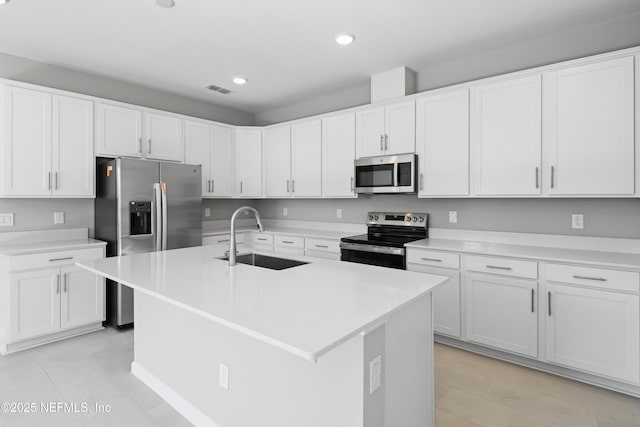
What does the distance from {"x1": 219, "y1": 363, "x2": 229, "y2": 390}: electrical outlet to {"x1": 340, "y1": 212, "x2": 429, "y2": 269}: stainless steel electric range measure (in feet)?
6.19

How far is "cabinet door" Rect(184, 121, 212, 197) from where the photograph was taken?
428cm

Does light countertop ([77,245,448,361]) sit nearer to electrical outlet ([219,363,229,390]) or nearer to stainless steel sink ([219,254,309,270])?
stainless steel sink ([219,254,309,270])

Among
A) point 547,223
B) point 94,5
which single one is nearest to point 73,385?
point 94,5

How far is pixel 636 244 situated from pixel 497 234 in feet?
3.17

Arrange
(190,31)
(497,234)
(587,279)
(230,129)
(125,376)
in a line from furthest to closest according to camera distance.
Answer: (230,129) < (497,234) < (190,31) < (125,376) < (587,279)

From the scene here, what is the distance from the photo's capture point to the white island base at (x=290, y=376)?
133 cm

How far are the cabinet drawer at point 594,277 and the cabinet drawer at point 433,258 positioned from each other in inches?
26.5

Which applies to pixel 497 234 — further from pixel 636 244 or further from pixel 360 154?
pixel 360 154

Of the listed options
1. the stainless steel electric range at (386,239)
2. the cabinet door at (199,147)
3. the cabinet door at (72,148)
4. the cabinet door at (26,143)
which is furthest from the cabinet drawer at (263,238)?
the cabinet door at (26,143)

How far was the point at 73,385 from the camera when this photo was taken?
2408mm

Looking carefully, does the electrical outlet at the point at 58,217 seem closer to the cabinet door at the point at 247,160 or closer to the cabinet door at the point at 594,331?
the cabinet door at the point at 247,160

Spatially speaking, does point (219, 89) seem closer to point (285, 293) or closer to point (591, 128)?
point (285, 293)

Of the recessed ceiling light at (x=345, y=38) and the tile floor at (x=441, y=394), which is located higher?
the recessed ceiling light at (x=345, y=38)

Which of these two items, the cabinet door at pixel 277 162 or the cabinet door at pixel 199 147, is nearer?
the cabinet door at pixel 199 147
